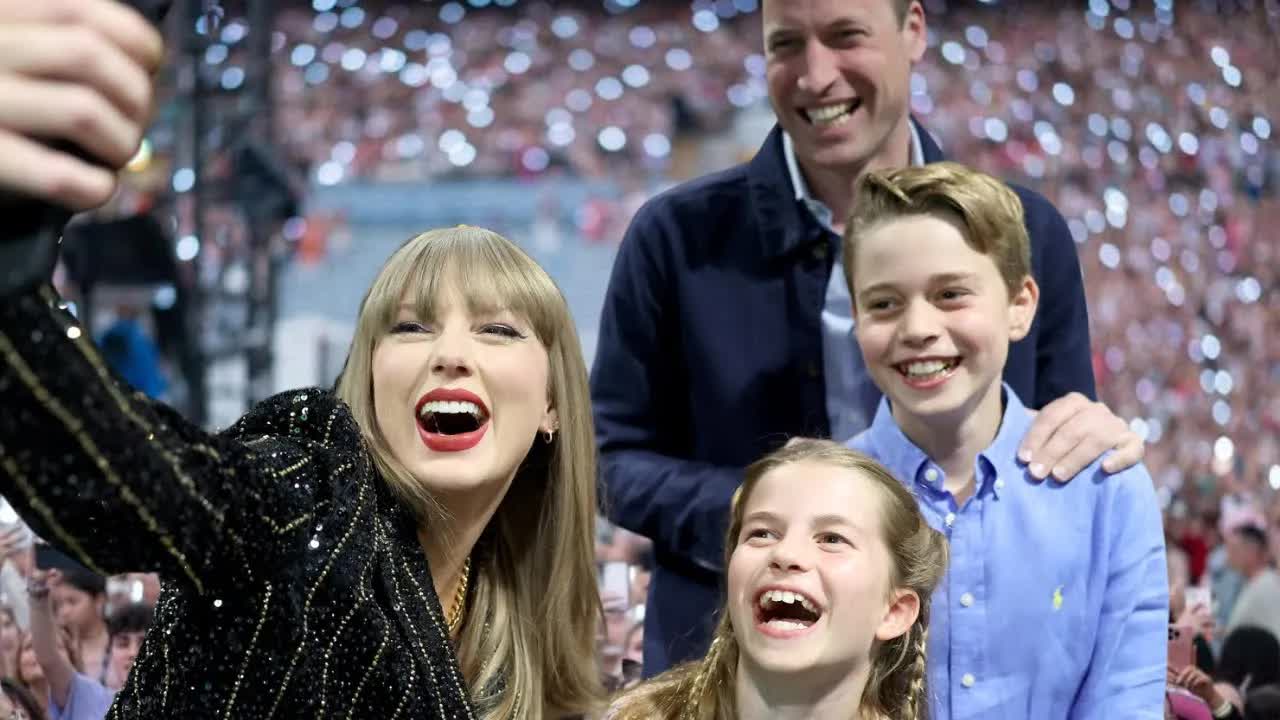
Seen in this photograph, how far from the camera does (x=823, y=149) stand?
1.98 m

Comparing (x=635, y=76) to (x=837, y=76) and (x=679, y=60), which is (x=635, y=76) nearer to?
(x=679, y=60)

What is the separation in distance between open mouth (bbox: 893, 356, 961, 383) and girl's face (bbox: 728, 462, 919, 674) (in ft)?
0.52

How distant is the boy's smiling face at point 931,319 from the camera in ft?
5.47

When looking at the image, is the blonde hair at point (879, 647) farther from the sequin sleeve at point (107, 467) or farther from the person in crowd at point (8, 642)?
the person in crowd at point (8, 642)

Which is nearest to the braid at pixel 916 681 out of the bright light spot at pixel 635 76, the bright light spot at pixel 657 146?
the bright light spot at pixel 657 146

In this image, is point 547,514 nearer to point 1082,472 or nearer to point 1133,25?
point 1082,472

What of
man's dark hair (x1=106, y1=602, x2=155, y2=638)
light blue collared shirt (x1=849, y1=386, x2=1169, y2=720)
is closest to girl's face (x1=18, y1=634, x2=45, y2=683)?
man's dark hair (x1=106, y1=602, x2=155, y2=638)

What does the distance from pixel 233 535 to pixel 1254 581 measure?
3180 mm

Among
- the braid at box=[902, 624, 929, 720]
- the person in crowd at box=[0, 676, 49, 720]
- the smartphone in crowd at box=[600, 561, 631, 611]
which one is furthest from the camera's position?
the smartphone in crowd at box=[600, 561, 631, 611]

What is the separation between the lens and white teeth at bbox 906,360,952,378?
1.67 meters

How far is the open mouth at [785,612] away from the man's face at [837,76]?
68 centimetres

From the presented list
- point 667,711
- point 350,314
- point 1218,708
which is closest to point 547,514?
point 667,711

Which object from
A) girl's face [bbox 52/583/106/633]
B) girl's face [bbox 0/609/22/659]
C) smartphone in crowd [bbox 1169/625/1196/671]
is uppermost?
girl's face [bbox 52/583/106/633]

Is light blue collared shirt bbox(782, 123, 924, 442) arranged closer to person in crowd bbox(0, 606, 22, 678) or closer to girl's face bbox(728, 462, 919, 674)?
girl's face bbox(728, 462, 919, 674)
